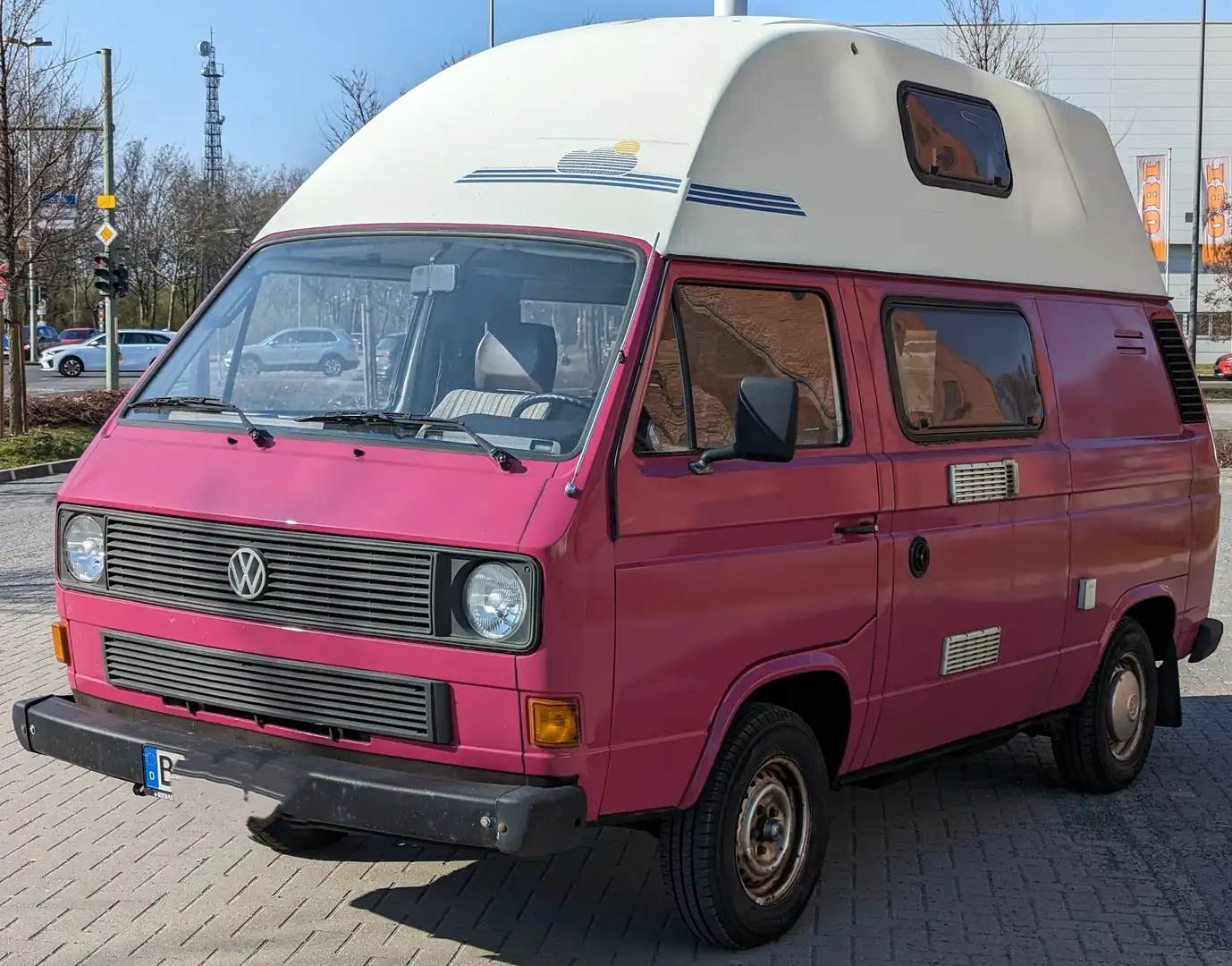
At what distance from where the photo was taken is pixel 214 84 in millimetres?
147750

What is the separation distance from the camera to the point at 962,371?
5922 millimetres

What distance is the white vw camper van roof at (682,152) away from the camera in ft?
16.0

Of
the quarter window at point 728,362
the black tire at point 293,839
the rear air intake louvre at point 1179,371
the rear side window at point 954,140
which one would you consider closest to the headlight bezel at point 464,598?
the quarter window at point 728,362

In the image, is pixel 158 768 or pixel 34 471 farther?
pixel 34 471

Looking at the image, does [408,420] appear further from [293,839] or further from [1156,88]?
[1156,88]

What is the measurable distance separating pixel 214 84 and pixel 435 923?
501 ft

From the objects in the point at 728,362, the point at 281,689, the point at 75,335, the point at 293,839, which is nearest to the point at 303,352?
the point at 281,689

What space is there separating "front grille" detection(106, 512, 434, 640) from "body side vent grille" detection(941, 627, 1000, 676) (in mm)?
2328

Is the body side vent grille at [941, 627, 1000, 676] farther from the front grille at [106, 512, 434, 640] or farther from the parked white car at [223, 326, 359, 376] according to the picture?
the parked white car at [223, 326, 359, 376]

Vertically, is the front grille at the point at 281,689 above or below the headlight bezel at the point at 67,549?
below

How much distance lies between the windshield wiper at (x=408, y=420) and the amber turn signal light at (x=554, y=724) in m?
0.66

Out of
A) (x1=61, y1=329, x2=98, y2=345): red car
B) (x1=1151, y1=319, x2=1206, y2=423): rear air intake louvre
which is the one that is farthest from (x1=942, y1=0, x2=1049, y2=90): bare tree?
(x1=61, y1=329, x2=98, y2=345): red car

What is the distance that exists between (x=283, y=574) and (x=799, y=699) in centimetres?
190

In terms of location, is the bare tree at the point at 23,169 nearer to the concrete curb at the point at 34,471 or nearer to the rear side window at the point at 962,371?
the concrete curb at the point at 34,471
